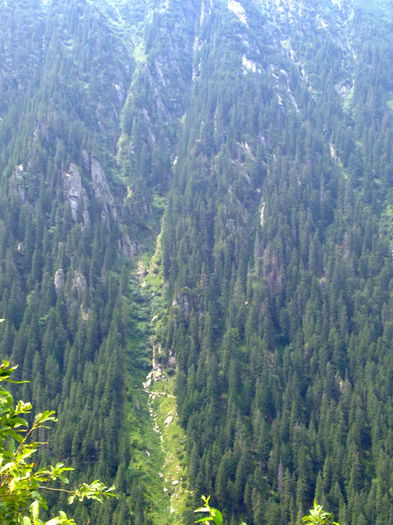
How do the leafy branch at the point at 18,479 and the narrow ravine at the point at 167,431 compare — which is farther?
the narrow ravine at the point at 167,431

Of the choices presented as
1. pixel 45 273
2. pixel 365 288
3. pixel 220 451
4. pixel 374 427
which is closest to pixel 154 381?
pixel 220 451

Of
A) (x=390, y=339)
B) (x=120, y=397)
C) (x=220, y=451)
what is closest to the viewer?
(x=220, y=451)

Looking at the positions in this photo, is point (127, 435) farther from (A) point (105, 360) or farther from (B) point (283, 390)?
Result: (B) point (283, 390)

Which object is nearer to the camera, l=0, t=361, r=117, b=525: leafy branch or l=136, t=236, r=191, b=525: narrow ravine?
l=0, t=361, r=117, b=525: leafy branch

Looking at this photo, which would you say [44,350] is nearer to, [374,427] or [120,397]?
[120,397]

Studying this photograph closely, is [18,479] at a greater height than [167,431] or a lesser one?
greater

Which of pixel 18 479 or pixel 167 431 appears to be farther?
pixel 167 431

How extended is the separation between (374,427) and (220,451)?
43.0m

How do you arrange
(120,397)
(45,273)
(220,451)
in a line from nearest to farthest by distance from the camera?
1. (220,451)
2. (120,397)
3. (45,273)

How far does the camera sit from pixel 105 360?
564 feet

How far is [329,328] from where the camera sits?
18625cm

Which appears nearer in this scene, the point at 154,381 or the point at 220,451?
the point at 220,451

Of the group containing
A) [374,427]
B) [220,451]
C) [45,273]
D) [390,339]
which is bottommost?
[220,451]

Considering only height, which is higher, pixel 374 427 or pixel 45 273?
pixel 45 273
